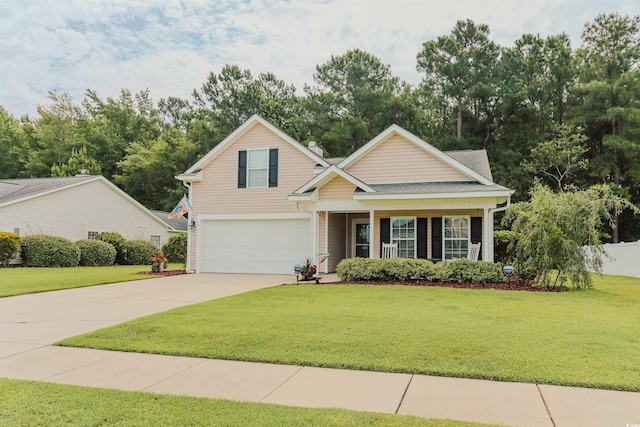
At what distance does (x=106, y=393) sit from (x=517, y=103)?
33210mm

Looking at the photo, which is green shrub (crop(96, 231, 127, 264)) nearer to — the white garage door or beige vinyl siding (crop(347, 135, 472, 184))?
the white garage door

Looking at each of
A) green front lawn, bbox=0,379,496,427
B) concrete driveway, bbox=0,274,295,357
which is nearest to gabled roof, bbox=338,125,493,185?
concrete driveway, bbox=0,274,295,357

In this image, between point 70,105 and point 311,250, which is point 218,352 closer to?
point 311,250

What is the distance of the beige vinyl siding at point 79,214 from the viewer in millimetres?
21578

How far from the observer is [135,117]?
4622 centimetres

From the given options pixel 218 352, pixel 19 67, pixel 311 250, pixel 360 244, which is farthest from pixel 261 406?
pixel 360 244

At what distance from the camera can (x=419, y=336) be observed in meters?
5.93

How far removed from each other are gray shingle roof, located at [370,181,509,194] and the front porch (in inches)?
30.5

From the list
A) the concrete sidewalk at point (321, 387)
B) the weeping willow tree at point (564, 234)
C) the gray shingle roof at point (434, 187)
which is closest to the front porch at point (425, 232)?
the gray shingle roof at point (434, 187)

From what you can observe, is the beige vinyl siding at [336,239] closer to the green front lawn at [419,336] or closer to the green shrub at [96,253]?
the green front lawn at [419,336]

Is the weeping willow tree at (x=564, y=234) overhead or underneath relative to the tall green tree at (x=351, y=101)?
underneath

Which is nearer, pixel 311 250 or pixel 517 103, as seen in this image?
pixel 311 250

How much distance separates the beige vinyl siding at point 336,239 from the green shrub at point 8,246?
13.7 meters

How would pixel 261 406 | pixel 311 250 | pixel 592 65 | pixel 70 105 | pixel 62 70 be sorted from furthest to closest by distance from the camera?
pixel 70 105
pixel 592 65
pixel 311 250
pixel 62 70
pixel 261 406
